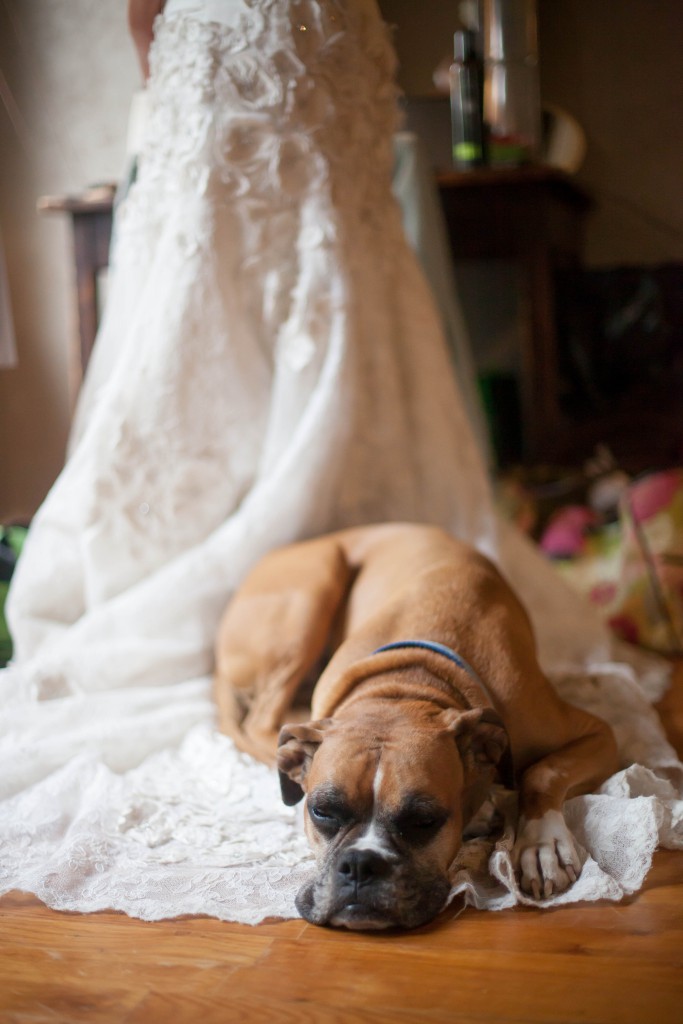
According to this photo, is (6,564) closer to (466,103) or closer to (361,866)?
(361,866)

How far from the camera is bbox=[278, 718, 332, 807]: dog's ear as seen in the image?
130cm

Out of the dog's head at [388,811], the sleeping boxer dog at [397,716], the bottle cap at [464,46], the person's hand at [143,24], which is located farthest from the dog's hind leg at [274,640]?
the bottle cap at [464,46]

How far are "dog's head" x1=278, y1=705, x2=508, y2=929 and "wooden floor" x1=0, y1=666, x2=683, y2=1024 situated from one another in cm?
4

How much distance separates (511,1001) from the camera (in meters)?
0.99

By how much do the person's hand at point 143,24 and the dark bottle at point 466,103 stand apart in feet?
2.33

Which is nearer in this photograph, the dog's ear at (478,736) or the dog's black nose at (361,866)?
the dog's black nose at (361,866)

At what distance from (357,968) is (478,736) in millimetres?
348

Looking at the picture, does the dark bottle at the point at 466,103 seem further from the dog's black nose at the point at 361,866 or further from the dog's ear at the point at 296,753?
the dog's black nose at the point at 361,866

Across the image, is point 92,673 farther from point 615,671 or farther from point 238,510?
point 615,671

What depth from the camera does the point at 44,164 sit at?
1655mm

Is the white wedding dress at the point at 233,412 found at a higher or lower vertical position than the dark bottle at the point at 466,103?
lower

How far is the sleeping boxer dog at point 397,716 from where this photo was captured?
3.82 feet

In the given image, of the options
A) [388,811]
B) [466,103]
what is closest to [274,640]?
[388,811]

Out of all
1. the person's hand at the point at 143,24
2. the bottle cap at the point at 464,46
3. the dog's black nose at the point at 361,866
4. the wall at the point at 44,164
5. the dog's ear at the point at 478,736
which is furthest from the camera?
the bottle cap at the point at 464,46
